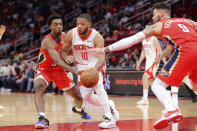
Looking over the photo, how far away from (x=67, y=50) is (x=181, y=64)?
6.91 ft

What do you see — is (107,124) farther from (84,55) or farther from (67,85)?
(67,85)

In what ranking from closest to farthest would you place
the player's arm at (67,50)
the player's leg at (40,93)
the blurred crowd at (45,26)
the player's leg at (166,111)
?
the player's leg at (166,111), the player's arm at (67,50), the player's leg at (40,93), the blurred crowd at (45,26)

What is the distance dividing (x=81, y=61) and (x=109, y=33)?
1351cm

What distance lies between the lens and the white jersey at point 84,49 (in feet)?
20.8

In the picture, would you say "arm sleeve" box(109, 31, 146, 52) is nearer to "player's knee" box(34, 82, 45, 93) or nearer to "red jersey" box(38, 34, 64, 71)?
"red jersey" box(38, 34, 64, 71)

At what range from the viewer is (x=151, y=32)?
18.1ft

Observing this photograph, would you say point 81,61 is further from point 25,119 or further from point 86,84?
point 25,119

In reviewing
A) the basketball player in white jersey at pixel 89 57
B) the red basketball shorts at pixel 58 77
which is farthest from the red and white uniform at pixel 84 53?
the red basketball shorts at pixel 58 77

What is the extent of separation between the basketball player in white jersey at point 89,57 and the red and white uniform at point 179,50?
1102 mm

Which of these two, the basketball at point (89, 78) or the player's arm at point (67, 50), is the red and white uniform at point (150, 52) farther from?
the basketball at point (89, 78)

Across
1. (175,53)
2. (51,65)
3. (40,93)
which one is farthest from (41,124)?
(175,53)

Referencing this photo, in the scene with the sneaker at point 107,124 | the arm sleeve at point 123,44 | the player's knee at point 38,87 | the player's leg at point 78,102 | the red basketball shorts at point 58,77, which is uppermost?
the arm sleeve at point 123,44

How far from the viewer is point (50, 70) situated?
699 centimetres

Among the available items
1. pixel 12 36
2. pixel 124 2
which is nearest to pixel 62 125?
pixel 124 2
